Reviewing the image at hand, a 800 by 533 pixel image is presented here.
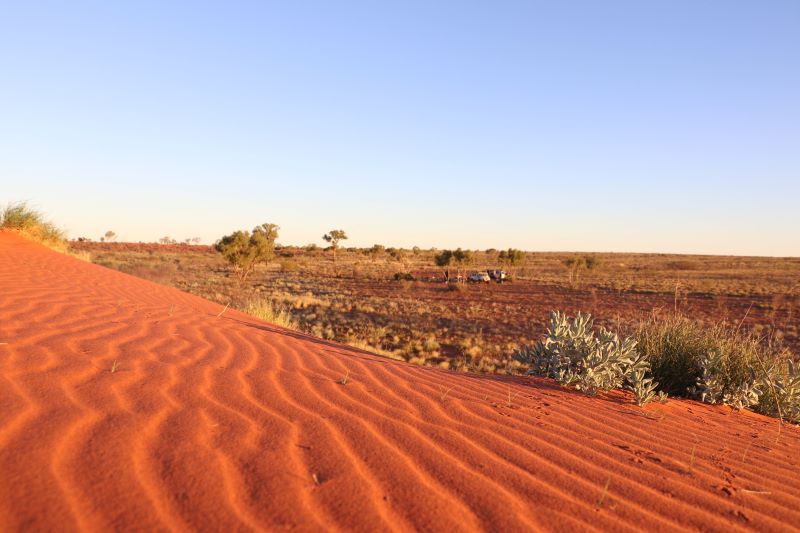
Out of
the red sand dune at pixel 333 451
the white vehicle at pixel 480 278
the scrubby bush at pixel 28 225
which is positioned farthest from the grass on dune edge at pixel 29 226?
the white vehicle at pixel 480 278

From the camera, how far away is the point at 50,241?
14.6m

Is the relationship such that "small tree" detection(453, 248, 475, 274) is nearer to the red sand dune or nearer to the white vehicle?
the white vehicle

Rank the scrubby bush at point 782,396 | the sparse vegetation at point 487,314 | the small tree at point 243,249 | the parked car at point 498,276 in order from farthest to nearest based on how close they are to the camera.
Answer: the parked car at point 498,276
the small tree at point 243,249
the sparse vegetation at point 487,314
the scrubby bush at point 782,396

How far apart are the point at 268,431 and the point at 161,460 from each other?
0.56m

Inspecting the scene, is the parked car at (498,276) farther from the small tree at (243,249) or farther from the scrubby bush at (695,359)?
the scrubby bush at (695,359)

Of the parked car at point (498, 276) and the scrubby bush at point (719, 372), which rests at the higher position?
the scrubby bush at point (719, 372)

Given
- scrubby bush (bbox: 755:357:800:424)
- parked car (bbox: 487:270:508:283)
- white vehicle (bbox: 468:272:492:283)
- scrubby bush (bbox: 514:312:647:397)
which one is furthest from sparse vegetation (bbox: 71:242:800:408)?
white vehicle (bbox: 468:272:492:283)

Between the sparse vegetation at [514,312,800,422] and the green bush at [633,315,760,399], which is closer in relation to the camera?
the sparse vegetation at [514,312,800,422]

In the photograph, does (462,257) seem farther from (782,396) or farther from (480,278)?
(782,396)

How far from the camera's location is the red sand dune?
184 cm

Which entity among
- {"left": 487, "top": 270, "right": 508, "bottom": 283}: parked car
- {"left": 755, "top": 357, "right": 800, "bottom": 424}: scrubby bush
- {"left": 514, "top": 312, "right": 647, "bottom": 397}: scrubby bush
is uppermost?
{"left": 514, "top": 312, "right": 647, "bottom": 397}: scrubby bush

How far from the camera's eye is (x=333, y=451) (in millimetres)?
2379

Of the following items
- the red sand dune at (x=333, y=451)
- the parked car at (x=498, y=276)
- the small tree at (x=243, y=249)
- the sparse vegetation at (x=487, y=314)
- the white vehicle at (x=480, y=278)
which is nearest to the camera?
the red sand dune at (x=333, y=451)

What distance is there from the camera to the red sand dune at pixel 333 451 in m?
1.84
